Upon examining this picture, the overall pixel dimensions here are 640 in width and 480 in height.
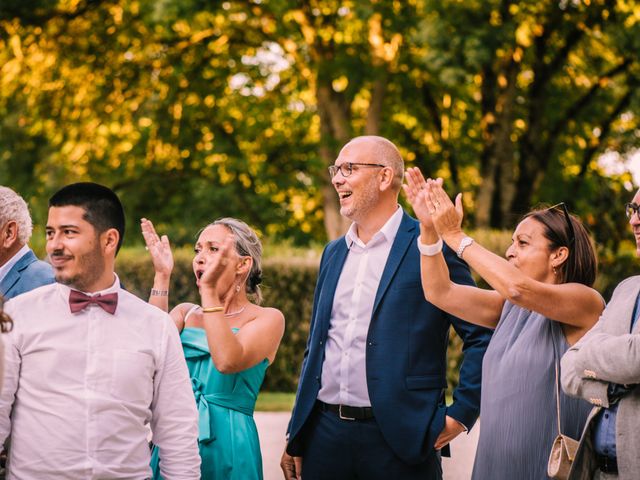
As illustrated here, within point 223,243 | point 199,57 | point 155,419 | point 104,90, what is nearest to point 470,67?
point 199,57

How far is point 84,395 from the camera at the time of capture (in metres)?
3.29

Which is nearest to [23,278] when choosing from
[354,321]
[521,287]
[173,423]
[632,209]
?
[173,423]

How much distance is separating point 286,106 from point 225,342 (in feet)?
55.9

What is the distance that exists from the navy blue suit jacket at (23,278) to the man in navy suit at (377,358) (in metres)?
1.36

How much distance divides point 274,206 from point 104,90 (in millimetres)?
4420

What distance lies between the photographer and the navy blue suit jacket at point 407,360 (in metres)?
4.17

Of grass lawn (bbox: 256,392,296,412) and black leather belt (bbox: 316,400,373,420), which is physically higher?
black leather belt (bbox: 316,400,373,420)

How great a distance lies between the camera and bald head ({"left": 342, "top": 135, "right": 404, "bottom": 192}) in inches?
182

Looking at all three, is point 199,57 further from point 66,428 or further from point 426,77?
point 66,428

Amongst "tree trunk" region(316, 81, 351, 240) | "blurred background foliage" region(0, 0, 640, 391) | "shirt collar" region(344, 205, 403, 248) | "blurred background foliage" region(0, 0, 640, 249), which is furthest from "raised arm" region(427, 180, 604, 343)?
"tree trunk" region(316, 81, 351, 240)

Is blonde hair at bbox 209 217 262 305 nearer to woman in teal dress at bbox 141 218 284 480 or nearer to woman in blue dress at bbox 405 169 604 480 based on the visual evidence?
woman in teal dress at bbox 141 218 284 480

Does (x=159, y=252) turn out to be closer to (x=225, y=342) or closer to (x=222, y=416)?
(x=225, y=342)

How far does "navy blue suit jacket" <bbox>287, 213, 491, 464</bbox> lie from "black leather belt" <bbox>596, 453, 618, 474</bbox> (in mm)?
840

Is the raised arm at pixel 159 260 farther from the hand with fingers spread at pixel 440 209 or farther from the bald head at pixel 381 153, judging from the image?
the hand with fingers spread at pixel 440 209
